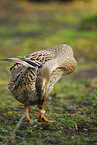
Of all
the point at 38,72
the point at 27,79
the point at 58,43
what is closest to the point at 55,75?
the point at 27,79

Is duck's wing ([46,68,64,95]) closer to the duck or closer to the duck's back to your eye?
the duck

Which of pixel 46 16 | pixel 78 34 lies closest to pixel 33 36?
pixel 78 34

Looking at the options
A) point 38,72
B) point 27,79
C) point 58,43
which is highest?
point 58,43

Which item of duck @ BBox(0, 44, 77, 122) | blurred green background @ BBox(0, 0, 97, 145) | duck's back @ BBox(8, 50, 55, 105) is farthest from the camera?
blurred green background @ BBox(0, 0, 97, 145)

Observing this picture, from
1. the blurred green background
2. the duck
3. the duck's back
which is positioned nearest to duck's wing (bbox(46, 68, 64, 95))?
the duck

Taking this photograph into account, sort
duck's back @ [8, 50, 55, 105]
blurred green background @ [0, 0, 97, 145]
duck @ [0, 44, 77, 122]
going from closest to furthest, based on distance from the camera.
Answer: duck @ [0, 44, 77, 122]
duck's back @ [8, 50, 55, 105]
blurred green background @ [0, 0, 97, 145]

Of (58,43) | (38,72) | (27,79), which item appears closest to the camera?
(38,72)

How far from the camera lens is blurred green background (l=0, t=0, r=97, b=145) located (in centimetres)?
472

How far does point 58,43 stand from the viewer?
12.1m

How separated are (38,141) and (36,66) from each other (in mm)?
1044

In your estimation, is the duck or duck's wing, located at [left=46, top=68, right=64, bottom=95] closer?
the duck

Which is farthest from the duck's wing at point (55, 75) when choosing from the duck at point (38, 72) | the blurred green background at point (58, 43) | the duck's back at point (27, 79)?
the blurred green background at point (58, 43)

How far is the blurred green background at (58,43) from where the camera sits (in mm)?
4716

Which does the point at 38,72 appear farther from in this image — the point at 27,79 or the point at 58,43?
the point at 58,43
